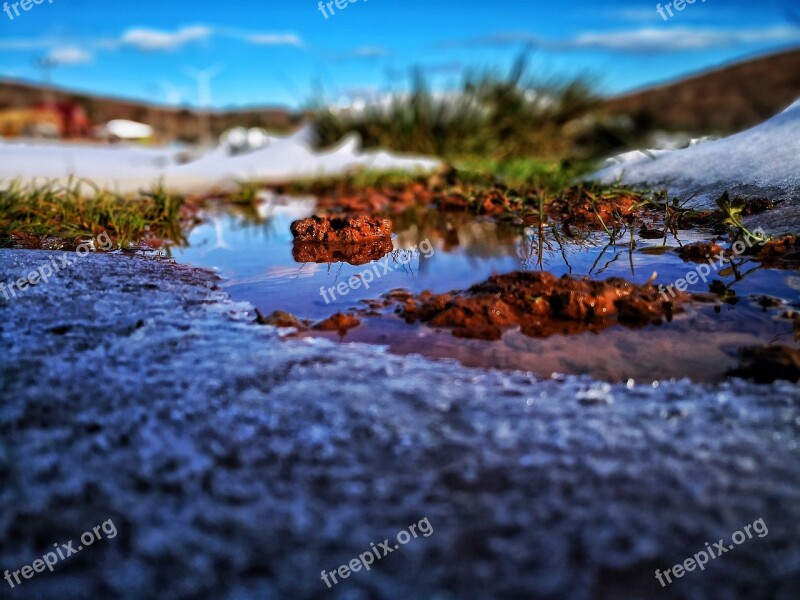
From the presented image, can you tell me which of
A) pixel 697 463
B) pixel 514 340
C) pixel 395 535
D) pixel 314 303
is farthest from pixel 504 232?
pixel 395 535

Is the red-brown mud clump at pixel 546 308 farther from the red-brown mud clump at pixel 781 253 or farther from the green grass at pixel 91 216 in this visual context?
the green grass at pixel 91 216

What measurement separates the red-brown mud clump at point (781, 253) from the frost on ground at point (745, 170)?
13 cm

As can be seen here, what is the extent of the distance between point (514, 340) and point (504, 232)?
3.82 feet

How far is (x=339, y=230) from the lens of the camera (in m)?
2.04

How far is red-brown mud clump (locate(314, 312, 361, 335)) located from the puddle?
0.8 inches

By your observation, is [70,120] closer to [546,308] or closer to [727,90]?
[727,90]

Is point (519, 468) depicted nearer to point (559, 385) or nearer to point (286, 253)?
point (559, 385)

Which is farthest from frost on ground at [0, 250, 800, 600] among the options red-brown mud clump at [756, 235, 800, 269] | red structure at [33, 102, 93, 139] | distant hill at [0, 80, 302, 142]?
distant hill at [0, 80, 302, 142]

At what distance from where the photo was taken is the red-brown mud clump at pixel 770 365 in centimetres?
91

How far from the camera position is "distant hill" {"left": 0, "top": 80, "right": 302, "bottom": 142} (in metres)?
38.9

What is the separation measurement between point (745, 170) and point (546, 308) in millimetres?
1355

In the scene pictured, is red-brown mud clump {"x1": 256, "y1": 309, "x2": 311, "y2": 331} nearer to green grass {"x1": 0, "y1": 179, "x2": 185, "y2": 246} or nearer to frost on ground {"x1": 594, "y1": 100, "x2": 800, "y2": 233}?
green grass {"x1": 0, "y1": 179, "x2": 185, "y2": 246}

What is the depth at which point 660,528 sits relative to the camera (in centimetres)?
59
